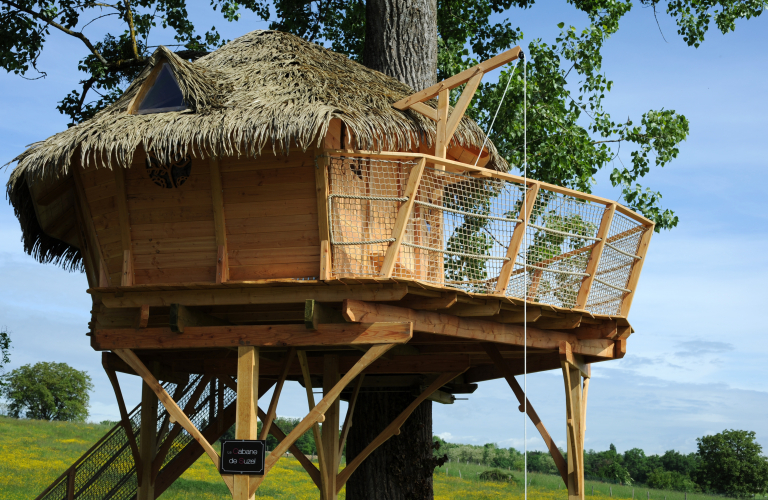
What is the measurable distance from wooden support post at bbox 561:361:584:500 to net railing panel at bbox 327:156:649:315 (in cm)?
132

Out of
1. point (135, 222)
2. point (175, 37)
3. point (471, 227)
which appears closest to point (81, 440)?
point (175, 37)

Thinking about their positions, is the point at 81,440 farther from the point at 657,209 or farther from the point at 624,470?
the point at 624,470

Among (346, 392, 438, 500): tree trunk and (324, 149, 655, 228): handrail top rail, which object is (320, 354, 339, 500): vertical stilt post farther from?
(324, 149, 655, 228): handrail top rail

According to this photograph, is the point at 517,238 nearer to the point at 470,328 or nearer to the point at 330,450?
the point at 470,328

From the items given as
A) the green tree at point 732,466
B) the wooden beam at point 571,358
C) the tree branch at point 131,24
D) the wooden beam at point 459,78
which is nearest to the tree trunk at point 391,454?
the wooden beam at point 571,358

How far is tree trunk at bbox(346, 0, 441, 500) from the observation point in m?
11.8

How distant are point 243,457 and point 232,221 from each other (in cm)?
250

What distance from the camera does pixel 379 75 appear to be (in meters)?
11.0

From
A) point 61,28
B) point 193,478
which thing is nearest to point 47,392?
point 193,478

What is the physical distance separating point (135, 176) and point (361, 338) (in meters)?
3.18

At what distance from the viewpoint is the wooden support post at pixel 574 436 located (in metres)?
9.48

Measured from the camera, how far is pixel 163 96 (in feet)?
28.7

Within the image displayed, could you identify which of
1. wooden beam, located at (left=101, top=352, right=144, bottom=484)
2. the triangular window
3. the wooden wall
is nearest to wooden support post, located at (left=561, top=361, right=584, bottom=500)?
the wooden wall

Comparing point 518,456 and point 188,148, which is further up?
point 188,148
